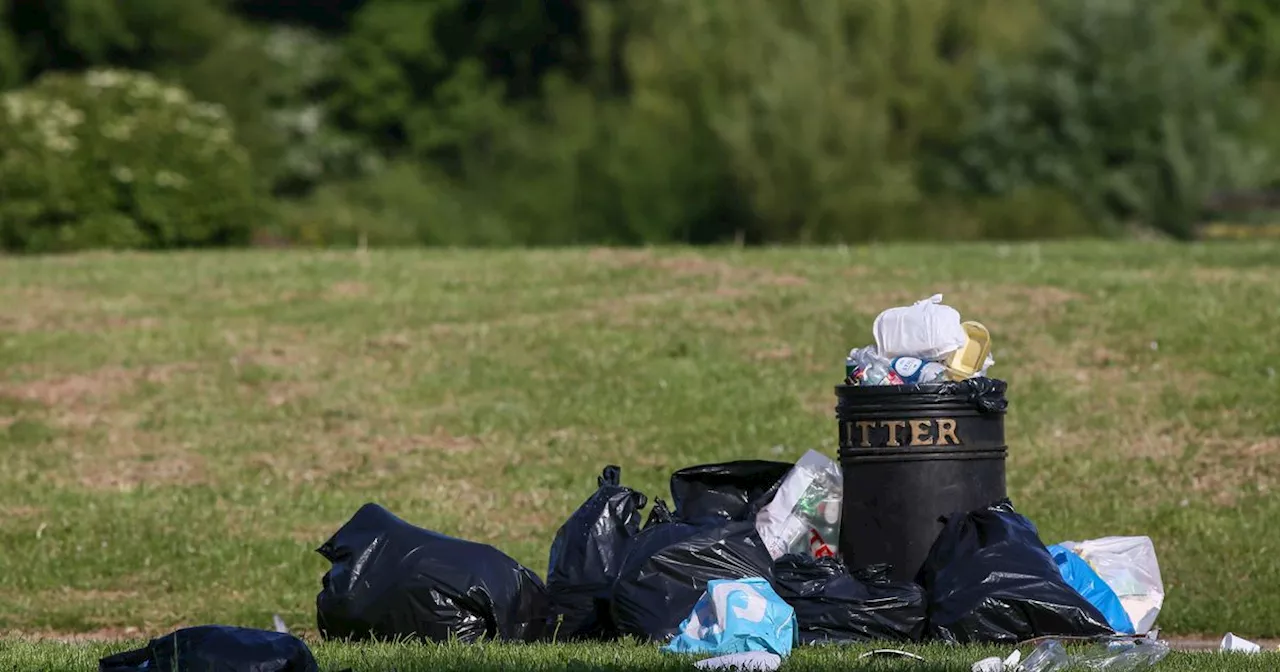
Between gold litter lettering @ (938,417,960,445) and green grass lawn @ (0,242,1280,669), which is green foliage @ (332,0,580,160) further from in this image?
gold litter lettering @ (938,417,960,445)

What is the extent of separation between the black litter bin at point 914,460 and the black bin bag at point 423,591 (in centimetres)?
133

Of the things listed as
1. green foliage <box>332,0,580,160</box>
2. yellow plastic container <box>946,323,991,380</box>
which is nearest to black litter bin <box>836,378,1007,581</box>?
yellow plastic container <box>946,323,991,380</box>

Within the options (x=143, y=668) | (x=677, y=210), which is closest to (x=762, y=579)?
(x=143, y=668)

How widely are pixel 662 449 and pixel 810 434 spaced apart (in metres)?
0.92

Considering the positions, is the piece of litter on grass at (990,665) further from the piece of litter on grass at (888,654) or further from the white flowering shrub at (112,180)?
the white flowering shrub at (112,180)

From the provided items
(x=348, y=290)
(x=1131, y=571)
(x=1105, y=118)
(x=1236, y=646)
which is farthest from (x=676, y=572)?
(x=1105, y=118)

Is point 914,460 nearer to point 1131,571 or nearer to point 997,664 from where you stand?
point 1131,571

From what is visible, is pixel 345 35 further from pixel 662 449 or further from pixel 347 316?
pixel 662 449

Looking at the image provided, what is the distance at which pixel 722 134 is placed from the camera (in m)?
36.3

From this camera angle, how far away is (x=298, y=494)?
40.2 ft

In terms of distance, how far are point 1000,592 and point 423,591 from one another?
84.8 inches

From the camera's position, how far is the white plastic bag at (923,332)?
805 centimetres

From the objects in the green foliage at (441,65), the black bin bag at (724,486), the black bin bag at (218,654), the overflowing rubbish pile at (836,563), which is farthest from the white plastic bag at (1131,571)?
the green foliage at (441,65)

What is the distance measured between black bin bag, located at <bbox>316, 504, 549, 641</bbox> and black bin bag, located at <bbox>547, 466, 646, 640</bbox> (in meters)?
0.10
